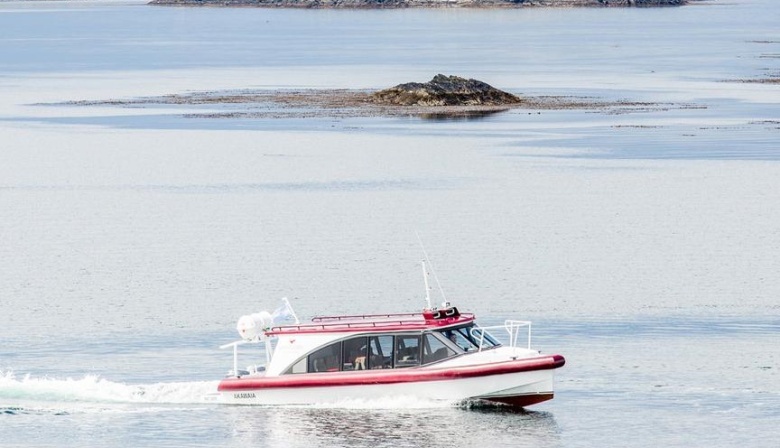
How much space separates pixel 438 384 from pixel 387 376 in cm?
123

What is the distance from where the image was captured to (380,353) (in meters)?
38.2

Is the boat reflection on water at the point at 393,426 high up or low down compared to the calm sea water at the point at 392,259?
down

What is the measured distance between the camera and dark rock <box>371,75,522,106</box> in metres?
120

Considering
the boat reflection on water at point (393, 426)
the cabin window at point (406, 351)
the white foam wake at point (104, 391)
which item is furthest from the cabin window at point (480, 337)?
the white foam wake at point (104, 391)

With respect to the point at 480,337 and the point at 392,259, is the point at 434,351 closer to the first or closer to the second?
the point at 480,337

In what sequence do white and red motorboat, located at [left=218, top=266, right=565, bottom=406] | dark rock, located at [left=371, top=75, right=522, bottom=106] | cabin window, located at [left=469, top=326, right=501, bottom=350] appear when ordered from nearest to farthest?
1. white and red motorboat, located at [left=218, top=266, right=565, bottom=406]
2. cabin window, located at [left=469, top=326, right=501, bottom=350]
3. dark rock, located at [left=371, top=75, right=522, bottom=106]

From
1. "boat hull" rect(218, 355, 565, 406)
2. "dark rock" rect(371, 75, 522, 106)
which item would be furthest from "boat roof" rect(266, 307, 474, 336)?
"dark rock" rect(371, 75, 522, 106)

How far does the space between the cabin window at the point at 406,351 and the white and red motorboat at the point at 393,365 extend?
0.02m

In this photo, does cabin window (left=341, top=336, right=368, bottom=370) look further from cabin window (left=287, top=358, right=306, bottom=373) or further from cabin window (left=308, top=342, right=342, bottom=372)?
cabin window (left=287, top=358, right=306, bottom=373)

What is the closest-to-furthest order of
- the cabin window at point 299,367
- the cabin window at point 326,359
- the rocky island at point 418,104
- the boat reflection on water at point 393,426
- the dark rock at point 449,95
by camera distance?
1. the boat reflection on water at point 393,426
2. the cabin window at point 326,359
3. the cabin window at point 299,367
4. the rocky island at point 418,104
5. the dark rock at point 449,95

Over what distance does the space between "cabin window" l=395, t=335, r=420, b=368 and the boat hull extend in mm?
328

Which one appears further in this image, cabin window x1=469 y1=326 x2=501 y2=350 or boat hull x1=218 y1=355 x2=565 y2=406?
cabin window x1=469 y1=326 x2=501 y2=350

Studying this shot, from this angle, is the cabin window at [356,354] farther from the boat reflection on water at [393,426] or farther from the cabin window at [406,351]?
the boat reflection on water at [393,426]

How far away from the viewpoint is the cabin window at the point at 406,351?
3800 cm
